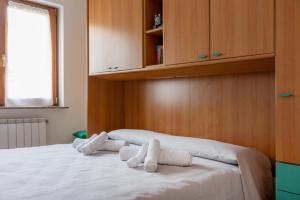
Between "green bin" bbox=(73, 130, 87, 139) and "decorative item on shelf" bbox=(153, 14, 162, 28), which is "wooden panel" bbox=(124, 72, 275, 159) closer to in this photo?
"decorative item on shelf" bbox=(153, 14, 162, 28)

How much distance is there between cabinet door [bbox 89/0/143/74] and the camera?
238 cm

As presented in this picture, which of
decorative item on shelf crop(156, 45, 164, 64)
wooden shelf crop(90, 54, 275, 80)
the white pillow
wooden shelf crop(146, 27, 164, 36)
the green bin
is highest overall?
wooden shelf crop(146, 27, 164, 36)

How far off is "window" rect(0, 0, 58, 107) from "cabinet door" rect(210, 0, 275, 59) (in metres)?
2.35

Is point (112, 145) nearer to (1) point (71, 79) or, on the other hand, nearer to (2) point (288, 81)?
(2) point (288, 81)

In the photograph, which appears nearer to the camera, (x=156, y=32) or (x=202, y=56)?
(x=202, y=56)

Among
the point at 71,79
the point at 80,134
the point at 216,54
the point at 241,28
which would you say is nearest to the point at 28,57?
the point at 71,79

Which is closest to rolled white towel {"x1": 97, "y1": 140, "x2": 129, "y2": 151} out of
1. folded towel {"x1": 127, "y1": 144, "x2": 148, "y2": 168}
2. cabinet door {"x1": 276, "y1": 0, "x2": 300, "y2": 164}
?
folded towel {"x1": 127, "y1": 144, "x2": 148, "y2": 168}

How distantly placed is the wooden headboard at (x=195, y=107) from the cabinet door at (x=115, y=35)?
0.33m

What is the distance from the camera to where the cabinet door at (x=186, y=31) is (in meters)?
1.90

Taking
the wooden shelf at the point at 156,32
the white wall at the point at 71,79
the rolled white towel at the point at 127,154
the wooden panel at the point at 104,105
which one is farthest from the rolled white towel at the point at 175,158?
the white wall at the point at 71,79

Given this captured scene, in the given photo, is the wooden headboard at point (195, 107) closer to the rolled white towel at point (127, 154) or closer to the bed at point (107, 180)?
the bed at point (107, 180)

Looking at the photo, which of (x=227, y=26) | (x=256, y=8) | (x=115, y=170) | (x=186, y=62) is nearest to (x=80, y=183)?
(x=115, y=170)

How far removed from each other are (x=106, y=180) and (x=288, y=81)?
107cm

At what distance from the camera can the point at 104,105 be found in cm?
300
